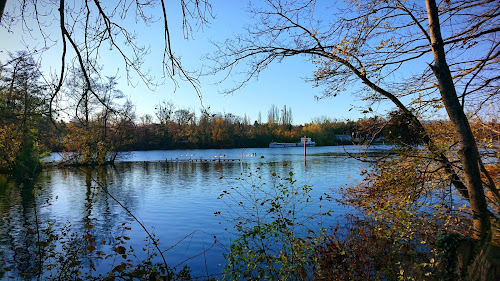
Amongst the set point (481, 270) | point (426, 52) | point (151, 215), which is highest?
point (426, 52)

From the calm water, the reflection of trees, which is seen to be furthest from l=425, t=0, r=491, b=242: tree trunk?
the reflection of trees

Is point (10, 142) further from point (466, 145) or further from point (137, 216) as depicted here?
point (466, 145)

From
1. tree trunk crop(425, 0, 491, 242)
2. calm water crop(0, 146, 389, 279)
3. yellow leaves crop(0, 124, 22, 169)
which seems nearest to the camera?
tree trunk crop(425, 0, 491, 242)

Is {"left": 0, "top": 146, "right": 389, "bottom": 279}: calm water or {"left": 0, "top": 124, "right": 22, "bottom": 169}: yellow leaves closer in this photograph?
{"left": 0, "top": 146, "right": 389, "bottom": 279}: calm water

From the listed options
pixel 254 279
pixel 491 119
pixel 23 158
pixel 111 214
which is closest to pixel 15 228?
pixel 111 214

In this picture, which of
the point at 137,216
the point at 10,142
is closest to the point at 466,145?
the point at 137,216

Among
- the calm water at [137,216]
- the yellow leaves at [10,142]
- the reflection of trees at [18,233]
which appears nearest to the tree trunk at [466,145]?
the calm water at [137,216]

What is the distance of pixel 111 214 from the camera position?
11531 mm

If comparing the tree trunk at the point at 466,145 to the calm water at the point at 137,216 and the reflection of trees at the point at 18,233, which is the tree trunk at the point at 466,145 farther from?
the reflection of trees at the point at 18,233

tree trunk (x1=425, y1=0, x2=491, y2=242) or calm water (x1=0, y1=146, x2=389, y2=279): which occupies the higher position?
tree trunk (x1=425, y1=0, x2=491, y2=242)

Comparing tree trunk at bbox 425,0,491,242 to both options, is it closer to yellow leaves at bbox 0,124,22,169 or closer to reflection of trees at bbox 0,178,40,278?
reflection of trees at bbox 0,178,40,278

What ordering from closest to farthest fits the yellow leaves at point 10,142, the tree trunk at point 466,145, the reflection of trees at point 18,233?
the tree trunk at point 466,145
the reflection of trees at point 18,233
the yellow leaves at point 10,142

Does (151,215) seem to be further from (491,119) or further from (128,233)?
(491,119)

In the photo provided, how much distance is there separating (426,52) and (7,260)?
9197mm
